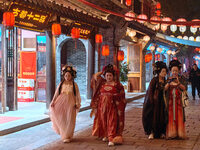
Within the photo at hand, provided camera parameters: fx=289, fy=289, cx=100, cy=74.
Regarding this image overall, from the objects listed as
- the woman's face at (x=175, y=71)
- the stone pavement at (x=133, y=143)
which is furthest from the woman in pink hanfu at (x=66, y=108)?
the woman's face at (x=175, y=71)

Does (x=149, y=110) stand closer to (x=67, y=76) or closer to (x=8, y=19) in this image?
(x=67, y=76)

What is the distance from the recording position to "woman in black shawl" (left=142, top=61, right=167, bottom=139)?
6395 millimetres

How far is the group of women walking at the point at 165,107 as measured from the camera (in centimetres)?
633

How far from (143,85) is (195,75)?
469cm

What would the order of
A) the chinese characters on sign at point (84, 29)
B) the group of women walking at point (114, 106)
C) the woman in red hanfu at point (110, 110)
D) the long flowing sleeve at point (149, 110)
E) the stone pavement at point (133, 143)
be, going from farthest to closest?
the chinese characters on sign at point (84, 29), the long flowing sleeve at point (149, 110), the group of women walking at point (114, 106), the woman in red hanfu at point (110, 110), the stone pavement at point (133, 143)

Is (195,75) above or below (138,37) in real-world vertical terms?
below

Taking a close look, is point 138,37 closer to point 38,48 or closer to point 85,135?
point 38,48

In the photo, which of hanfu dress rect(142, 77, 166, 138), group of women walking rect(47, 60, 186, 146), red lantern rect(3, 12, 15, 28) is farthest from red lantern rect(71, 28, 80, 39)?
hanfu dress rect(142, 77, 166, 138)

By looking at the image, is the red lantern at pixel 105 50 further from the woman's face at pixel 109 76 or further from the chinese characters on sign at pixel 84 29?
the woman's face at pixel 109 76

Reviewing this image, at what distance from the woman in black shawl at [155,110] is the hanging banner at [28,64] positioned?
7483 mm

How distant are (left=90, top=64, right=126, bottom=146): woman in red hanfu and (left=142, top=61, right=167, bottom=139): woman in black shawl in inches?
26.7

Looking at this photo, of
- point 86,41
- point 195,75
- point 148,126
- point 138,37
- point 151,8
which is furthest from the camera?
point 151,8

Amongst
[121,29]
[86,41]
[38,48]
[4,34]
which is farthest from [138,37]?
[4,34]

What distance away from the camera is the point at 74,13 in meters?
10.2
